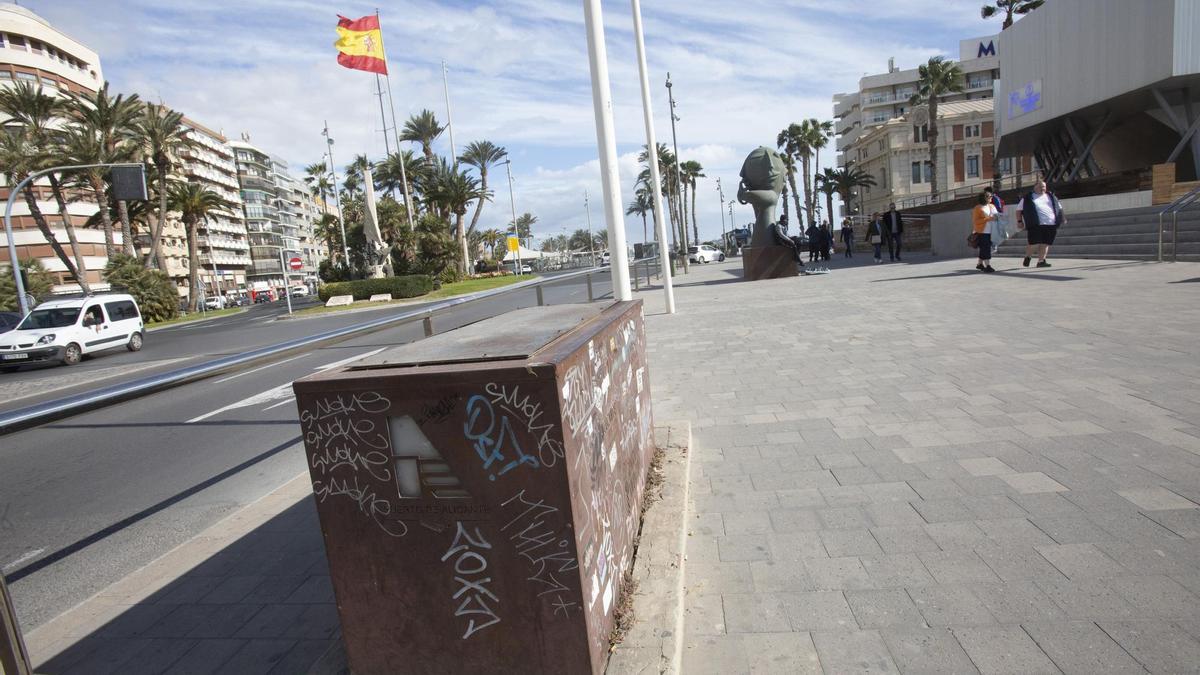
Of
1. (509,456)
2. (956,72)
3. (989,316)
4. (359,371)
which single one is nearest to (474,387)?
(509,456)

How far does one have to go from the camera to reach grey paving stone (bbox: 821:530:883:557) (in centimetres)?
306

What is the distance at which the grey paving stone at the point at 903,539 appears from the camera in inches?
120

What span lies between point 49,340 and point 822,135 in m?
77.2

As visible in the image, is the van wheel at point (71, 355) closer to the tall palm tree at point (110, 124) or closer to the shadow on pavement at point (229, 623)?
the shadow on pavement at point (229, 623)

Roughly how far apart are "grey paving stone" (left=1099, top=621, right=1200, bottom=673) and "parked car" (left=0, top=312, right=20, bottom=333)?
26.0 m

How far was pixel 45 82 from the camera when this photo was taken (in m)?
57.5

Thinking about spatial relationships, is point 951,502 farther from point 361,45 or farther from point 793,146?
point 793,146

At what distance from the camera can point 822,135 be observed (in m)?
78.8

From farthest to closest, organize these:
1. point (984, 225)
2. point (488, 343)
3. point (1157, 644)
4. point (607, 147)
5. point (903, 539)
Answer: point (984, 225), point (607, 147), point (903, 539), point (488, 343), point (1157, 644)

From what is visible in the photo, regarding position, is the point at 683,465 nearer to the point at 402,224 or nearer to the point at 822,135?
the point at 402,224

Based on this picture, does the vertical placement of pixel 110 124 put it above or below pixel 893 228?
above

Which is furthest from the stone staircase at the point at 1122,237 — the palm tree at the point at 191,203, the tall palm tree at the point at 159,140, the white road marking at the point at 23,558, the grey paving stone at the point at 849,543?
the palm tree at the point at 191,203

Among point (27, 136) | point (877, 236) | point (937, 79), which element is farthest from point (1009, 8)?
point (27, 136)

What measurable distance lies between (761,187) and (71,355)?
20.8 m
